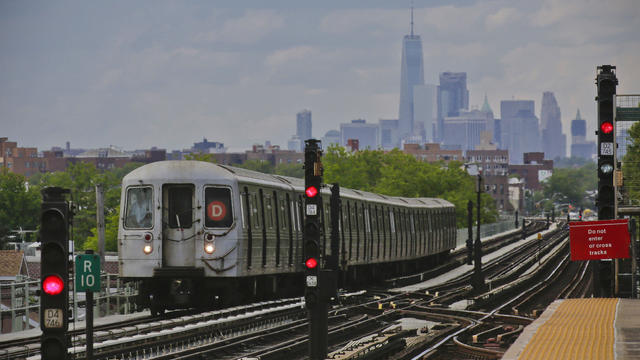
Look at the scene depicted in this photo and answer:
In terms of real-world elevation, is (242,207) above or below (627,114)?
below

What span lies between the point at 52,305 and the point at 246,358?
6.61 m

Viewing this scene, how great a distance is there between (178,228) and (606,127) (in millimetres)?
9419

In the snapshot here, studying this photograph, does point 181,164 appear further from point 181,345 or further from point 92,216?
point 92,216

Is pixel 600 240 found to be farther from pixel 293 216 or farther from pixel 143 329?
pixel 293 216

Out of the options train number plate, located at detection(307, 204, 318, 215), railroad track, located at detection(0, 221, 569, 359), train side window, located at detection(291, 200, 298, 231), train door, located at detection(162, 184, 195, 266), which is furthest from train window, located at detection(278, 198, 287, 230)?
train number plate, located at detection(307, 204, 318, 215)

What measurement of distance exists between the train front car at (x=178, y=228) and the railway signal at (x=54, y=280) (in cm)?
1203

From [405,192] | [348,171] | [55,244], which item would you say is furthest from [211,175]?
[348,171]

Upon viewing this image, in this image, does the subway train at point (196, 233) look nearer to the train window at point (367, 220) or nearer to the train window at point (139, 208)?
the train window at point (139, 208)

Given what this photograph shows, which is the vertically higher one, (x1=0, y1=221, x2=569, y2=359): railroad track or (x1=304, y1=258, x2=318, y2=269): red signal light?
(x1=304, y1=258, x2=318, y2=269): red signal light

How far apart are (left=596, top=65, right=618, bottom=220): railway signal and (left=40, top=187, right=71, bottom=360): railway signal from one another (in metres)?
13.2

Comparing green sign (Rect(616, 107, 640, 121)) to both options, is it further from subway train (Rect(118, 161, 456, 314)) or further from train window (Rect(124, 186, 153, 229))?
train window (Rect(124, 186, 153, 229))

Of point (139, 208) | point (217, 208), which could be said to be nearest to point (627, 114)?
point (217, 208)

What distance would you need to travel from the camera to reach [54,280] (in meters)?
11.7

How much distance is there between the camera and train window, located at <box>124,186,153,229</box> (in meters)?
24.1
